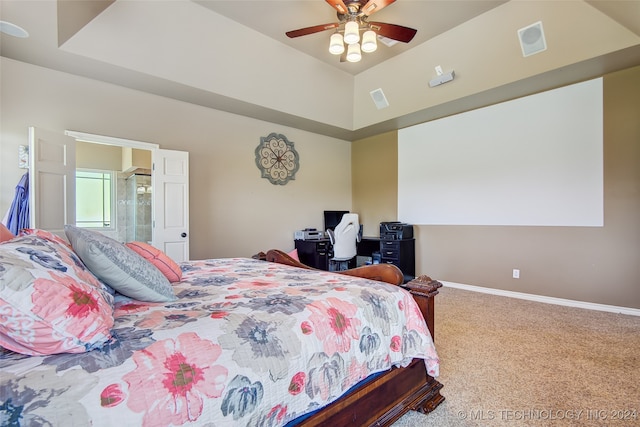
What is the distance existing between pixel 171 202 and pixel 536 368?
13.8ft

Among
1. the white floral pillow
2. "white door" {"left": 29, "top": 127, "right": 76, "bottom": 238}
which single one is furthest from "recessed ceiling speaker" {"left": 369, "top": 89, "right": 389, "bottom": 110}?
the white floral pillow

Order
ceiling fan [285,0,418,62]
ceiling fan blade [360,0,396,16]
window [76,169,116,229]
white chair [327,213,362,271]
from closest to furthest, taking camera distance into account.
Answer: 1. ceiling fan blade [360,0,396,16]
2. ceiling fan [285,0,418,62]
3. white chair [327,213,362,271]
4. window [76,169,116,229]

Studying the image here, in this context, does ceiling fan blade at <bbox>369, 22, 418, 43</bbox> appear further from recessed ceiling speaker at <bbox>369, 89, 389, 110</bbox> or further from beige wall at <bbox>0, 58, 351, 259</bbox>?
beige wall at <bbox>0, 58, 351, 259</bbox>

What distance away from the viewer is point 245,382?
3.18ft

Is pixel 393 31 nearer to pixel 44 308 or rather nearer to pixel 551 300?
pixel 44 308

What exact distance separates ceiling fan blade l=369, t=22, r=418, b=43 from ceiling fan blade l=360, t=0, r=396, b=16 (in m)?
0.14

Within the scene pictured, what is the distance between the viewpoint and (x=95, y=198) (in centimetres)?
601

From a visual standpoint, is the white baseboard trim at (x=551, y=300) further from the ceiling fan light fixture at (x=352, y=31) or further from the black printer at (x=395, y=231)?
the ceiling fan light fixture at (x=352, y=31)

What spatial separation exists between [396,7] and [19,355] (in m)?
4.13

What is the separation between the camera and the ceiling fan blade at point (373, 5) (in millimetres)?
2742

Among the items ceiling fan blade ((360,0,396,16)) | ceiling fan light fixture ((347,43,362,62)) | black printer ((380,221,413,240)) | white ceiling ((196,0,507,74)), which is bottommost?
black printer ((380,221,413,240))

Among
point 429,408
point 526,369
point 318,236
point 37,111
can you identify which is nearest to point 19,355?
point 429,408

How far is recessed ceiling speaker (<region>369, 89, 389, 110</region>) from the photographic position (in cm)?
496

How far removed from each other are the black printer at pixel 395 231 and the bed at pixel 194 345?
330 cm
